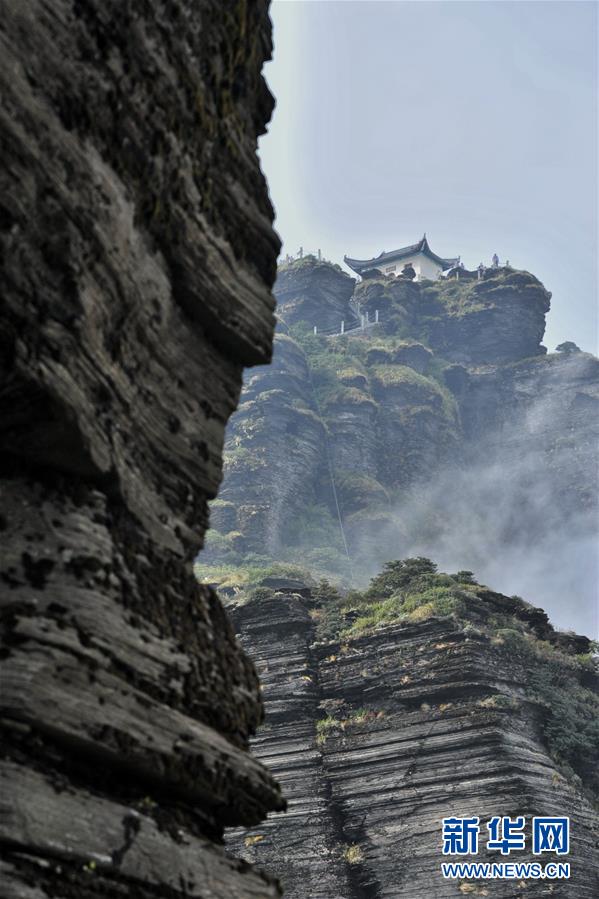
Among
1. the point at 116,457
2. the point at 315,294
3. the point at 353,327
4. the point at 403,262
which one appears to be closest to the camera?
the point at 116,457

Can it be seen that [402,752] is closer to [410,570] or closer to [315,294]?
[410,570]

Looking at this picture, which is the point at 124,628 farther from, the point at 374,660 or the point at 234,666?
the point at 374,660

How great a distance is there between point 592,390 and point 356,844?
297 feet

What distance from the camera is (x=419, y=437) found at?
111 m

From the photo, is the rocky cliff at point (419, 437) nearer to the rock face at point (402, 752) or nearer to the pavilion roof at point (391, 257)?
the pavilion roof at point (391, 257)

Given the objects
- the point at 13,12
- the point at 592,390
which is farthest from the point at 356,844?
the point at 592,390

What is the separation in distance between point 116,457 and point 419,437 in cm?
10671

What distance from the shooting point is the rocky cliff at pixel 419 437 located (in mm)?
96562

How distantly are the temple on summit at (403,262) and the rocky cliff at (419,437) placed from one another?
6.58 meters

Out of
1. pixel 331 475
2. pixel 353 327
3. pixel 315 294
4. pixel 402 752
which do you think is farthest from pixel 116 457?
pixel 353 327

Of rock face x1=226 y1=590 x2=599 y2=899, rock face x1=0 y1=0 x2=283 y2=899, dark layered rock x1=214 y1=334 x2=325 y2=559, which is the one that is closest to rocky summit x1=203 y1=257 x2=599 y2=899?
rock face x1=226 y1=590 x2=599 y2=899

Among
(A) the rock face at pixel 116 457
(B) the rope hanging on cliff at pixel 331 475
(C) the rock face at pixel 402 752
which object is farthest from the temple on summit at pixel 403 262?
(A) the rock face at pixel 116 457

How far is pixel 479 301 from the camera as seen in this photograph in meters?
126

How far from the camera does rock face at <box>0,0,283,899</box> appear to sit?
410 cm
